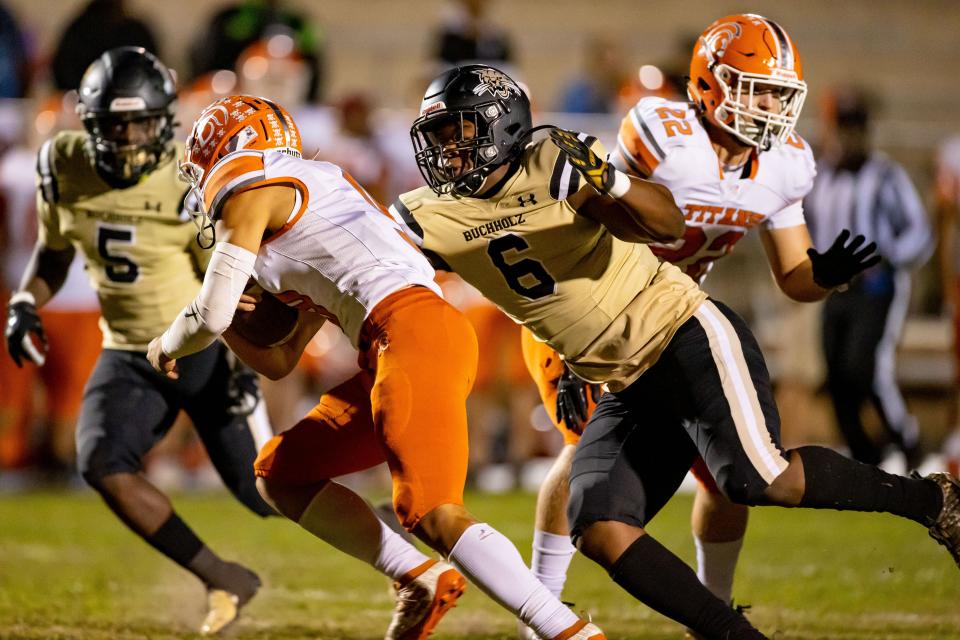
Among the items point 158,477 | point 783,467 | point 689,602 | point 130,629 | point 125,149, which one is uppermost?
point 125,149

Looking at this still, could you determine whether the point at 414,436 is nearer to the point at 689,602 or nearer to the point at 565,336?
the point at 565,336

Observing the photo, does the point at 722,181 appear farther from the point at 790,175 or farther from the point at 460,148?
the point at 460,148

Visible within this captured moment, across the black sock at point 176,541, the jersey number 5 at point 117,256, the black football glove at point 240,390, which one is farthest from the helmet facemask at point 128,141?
the black sock at point 176,541

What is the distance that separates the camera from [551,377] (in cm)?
429

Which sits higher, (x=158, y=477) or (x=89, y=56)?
(x=89, y=56)

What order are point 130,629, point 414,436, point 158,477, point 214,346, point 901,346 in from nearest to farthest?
point 414,436 < point 130,629 < point 214,346 < point 158,477 < point 901,346

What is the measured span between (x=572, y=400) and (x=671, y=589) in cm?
76

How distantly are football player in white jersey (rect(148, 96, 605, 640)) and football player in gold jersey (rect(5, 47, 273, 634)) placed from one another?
3.03 feet

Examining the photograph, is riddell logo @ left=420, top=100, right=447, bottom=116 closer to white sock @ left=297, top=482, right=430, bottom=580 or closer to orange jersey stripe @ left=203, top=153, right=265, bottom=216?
orange jersey stripe @ left=203, top=153, right=265, bottom=216

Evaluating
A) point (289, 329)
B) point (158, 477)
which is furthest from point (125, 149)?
point (158, 477)

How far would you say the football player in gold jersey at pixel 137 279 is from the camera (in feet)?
15.2

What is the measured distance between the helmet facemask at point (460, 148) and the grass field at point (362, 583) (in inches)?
62.9

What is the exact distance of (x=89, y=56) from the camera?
29.9 feet

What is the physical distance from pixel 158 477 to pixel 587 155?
587 cm
